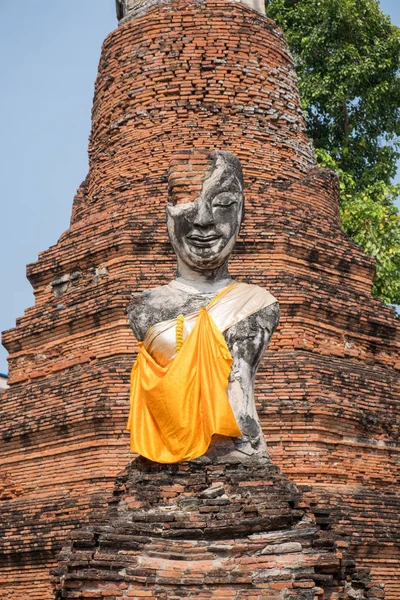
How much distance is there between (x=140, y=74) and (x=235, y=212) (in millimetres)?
5551

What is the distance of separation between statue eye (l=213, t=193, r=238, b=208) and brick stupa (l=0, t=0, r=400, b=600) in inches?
108

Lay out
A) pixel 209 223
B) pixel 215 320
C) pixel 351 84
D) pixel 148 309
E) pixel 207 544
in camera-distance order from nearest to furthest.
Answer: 1. pixel 207 544
2. pixel 215 320
3. pixel 148 309
4. pixel 209 223
5. pixel 351 84

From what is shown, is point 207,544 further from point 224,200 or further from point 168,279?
point 168,279

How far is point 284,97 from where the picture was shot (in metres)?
13.2

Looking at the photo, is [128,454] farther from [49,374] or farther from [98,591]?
[98,591]

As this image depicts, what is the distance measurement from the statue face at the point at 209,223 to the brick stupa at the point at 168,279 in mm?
2462

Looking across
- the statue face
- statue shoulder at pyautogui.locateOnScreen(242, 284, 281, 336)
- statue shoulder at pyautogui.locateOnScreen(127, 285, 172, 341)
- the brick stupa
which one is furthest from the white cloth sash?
the brick stupa

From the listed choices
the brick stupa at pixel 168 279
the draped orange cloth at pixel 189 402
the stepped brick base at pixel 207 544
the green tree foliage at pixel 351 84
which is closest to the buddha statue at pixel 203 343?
the draped orange cloth at pixel 189 402

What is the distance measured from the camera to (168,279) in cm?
1103

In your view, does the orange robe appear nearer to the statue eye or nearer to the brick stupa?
the statue eye

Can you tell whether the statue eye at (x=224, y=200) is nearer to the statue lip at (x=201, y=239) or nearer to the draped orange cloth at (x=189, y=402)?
the statue lip at (x=201, y=239)

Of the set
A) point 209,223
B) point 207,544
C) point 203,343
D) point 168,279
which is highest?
point 168,279

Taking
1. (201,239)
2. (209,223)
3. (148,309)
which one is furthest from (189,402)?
(209,223)

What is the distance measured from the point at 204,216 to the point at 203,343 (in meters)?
1.01
